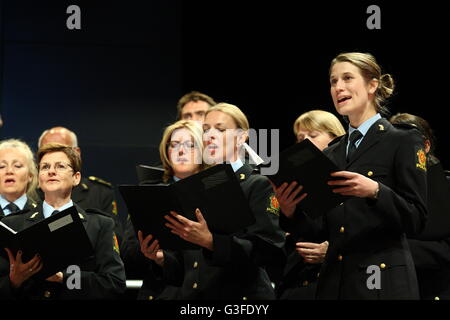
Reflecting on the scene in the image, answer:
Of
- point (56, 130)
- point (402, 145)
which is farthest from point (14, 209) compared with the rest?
point (402, 145)

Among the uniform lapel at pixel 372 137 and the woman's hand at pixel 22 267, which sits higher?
the uniform lapel at pixel 372 137

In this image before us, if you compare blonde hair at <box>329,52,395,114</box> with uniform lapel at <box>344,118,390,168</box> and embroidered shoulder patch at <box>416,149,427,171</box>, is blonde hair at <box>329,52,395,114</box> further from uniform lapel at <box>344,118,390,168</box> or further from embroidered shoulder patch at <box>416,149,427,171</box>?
embroidered shoulder patch at <box>416,149,427,171</box>

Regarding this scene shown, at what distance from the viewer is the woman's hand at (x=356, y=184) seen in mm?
2432

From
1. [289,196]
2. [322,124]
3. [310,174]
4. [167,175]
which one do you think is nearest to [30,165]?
[167,175]

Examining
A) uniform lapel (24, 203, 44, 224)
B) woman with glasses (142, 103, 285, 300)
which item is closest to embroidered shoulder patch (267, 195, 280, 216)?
woman with glasses (142, 103, 285, 300)

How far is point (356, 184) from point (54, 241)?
1198 mm

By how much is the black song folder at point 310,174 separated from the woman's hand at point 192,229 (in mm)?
362

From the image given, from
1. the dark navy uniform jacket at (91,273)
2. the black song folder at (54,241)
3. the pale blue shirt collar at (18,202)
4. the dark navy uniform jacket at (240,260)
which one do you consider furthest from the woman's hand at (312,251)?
the pale blue shirt collar at (18,202)

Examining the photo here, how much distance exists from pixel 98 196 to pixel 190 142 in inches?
41.8

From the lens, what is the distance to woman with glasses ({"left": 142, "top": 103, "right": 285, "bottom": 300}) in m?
2.82

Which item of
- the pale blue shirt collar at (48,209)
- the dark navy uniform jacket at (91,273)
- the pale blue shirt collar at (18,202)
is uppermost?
the pale blue shirt collar at (48,209)

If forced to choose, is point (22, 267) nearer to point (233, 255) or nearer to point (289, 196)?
point (233, 255)

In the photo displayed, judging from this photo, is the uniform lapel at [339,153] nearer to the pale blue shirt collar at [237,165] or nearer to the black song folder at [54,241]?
the pale blue shirt collar at [237,165]
